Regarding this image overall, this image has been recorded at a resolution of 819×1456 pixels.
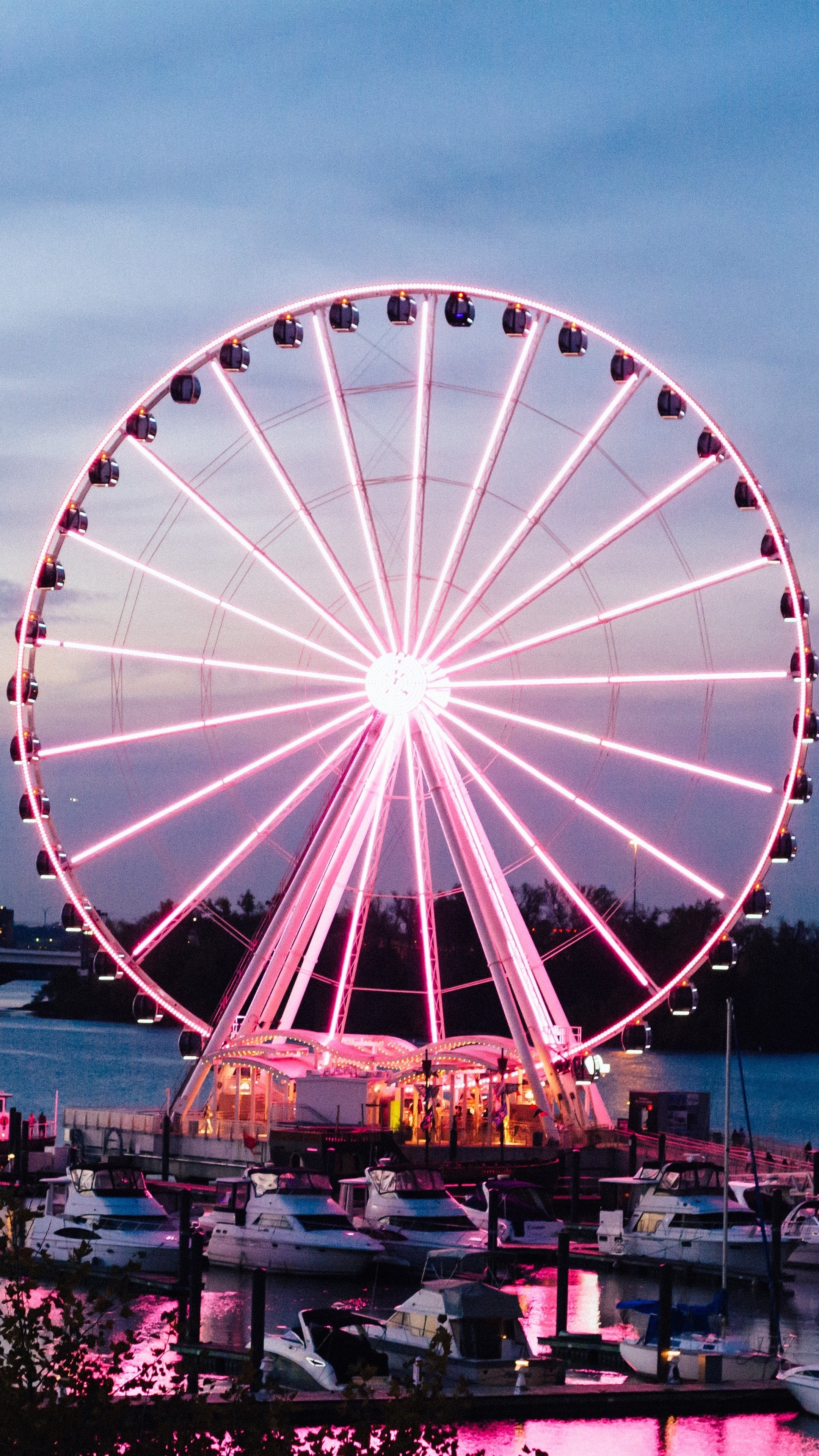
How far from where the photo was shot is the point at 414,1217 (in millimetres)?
40375

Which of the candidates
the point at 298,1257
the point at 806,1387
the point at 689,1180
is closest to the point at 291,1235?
the point at 298,1257

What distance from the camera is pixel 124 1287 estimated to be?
46.5 ft

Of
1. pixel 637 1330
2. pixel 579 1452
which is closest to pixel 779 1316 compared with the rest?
pixel 637 1330

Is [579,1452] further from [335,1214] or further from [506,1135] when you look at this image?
[506,1135]

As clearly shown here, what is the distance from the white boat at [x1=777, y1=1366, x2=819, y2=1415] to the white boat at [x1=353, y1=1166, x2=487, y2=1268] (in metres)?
12.3

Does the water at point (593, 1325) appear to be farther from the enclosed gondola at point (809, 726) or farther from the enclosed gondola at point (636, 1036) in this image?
the enclosed gondola at point (809, 726)

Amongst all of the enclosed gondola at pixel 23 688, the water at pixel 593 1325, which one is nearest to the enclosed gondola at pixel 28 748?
the enclosed gondola at pixel 23 688

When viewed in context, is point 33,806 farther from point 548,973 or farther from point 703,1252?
point 548,973

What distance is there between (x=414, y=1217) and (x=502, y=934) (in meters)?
9.83

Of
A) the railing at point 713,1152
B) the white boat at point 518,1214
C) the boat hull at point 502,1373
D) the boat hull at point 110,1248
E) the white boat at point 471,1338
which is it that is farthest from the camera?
the railing at point 713,1152

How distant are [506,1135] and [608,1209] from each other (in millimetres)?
6501

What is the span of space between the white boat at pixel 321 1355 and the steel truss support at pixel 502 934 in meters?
20.6

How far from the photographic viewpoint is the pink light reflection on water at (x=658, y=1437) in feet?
80.1

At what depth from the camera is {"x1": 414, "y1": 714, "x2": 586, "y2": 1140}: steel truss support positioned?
1832 inches
